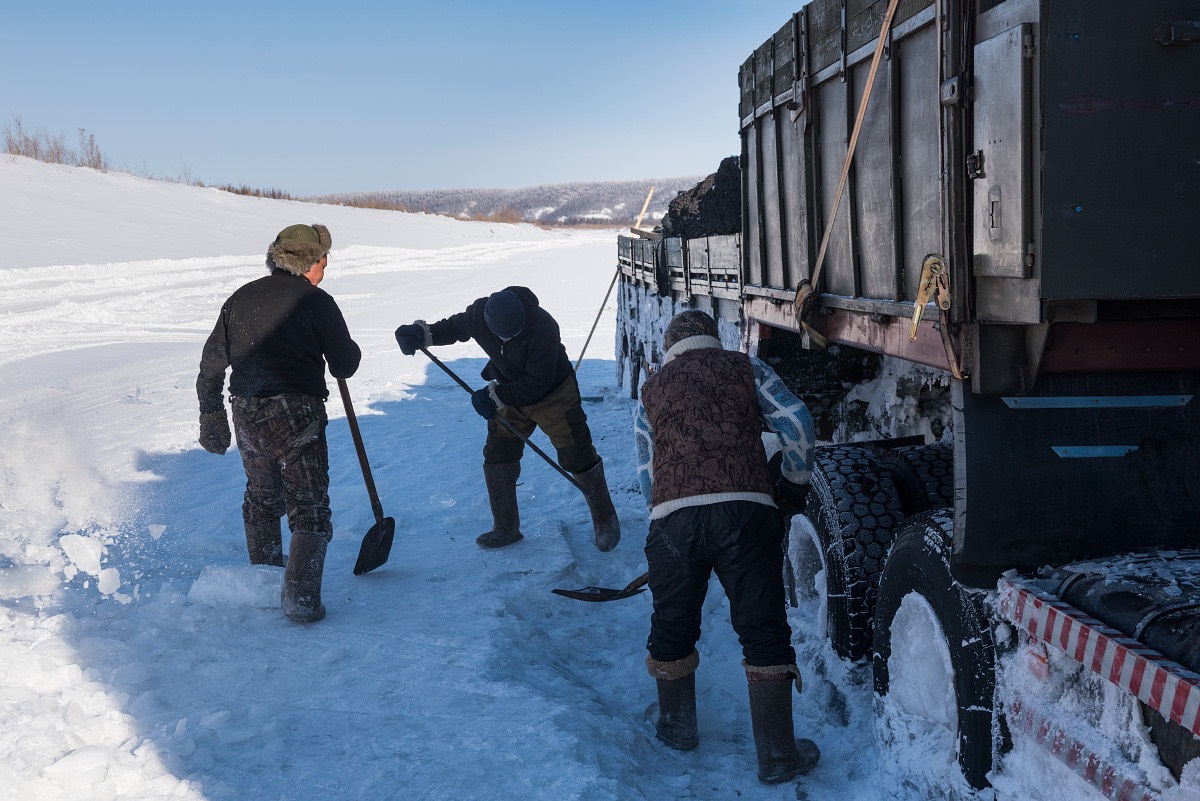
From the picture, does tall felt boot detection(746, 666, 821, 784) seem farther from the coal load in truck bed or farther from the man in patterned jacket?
the coal load in truck bed

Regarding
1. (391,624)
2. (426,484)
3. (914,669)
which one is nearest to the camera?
(914,669)

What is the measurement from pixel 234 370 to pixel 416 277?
21662mm

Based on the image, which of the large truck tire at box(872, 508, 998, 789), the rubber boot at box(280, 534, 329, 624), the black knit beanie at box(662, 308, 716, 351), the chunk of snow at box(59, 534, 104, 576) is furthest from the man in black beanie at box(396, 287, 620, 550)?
the large truck tire at box(872, 508, 998, 789)

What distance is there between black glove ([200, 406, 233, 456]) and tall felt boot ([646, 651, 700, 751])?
2526 millimetres

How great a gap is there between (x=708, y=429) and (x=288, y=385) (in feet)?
7.21

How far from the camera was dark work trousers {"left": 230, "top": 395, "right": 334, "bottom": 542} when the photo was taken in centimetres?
431

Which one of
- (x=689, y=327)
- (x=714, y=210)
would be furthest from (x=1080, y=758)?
(x=714, y=210)

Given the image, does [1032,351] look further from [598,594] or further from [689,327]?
[598,594]

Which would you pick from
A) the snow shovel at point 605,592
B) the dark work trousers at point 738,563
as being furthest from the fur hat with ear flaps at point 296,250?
the dark work trousers at point 738,563

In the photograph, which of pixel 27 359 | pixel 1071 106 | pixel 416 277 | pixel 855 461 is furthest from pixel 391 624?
pixel 416 277

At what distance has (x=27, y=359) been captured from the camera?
11438 millimetres

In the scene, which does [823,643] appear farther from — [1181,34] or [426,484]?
[426,484]

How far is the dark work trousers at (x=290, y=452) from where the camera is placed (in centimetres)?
431

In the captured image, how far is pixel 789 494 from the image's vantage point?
3.43m
